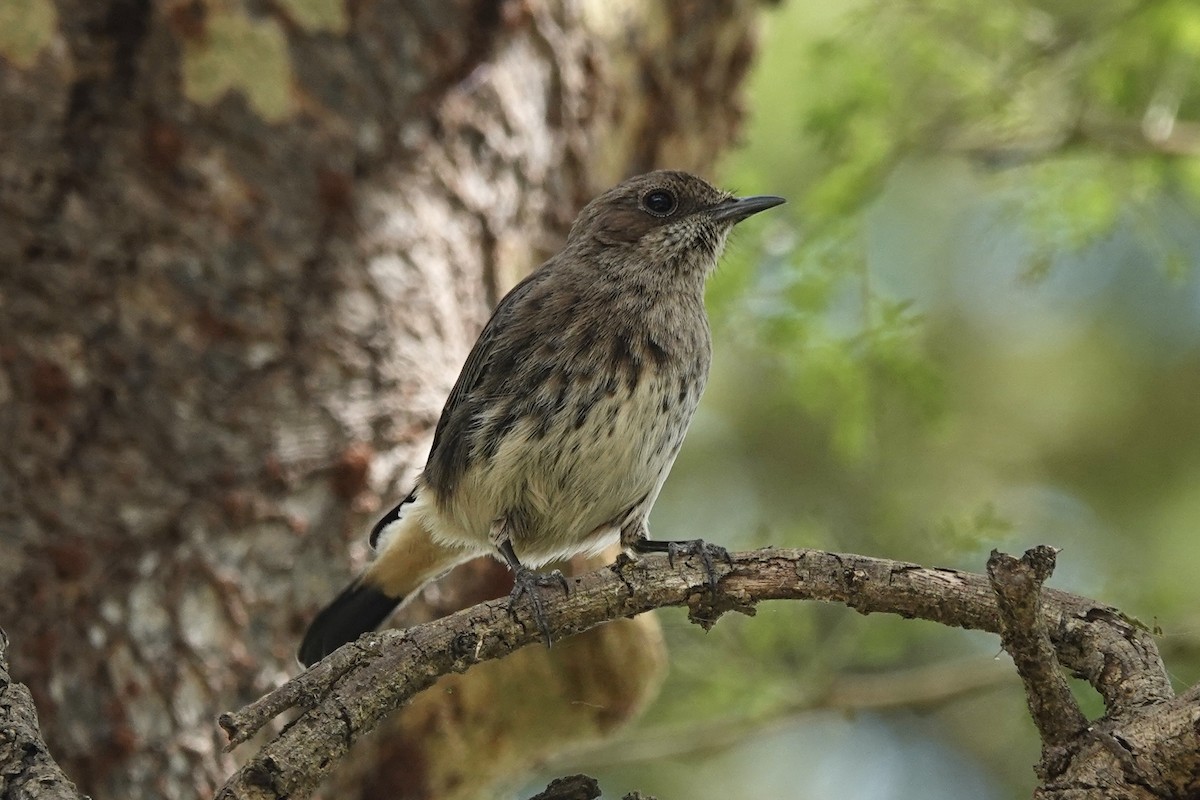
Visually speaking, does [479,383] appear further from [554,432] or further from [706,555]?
[706,555]

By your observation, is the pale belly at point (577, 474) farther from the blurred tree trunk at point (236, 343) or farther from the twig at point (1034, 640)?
the twig at point (1034, 640)

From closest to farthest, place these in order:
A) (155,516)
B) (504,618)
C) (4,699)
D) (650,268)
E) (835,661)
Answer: (4,699)
(504,618)
(155,516)
(650,268)
(835,661)

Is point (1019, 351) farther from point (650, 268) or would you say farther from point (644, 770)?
point (650, 268)

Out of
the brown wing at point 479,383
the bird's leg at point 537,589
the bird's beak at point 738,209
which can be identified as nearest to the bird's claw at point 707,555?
the bird's leg at point 537,589

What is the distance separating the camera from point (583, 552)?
180 inches

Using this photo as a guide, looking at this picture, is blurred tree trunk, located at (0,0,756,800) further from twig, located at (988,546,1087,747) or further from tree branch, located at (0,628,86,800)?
twig, located at (988,546,1087,747)

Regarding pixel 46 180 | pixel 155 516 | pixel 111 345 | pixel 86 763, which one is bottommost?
pixel 86 763

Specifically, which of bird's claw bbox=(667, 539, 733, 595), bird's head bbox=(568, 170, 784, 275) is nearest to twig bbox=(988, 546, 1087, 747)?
bird's claw bbox=(667, 539, 733, 595)

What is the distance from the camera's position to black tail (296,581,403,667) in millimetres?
4102

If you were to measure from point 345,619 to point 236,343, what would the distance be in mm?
952

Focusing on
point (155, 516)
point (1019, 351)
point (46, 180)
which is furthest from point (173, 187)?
point (1019, 351)

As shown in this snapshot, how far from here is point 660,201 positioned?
487 cm

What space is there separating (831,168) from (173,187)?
3208 millimetres

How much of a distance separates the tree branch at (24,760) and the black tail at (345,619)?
165 centimetres
